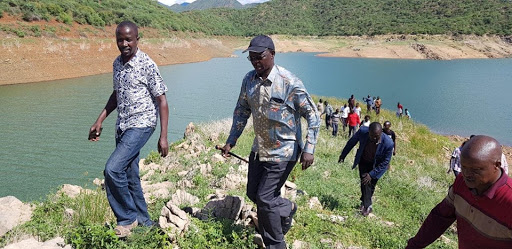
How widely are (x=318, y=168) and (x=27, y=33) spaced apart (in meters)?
29.9

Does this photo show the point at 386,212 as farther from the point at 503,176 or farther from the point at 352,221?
the point at 503,176

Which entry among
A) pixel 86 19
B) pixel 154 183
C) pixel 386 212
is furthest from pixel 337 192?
pixel 86 19

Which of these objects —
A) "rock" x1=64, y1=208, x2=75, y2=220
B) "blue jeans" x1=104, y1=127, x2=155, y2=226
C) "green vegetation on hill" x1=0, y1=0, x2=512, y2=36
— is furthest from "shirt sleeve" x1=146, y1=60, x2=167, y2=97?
"green vegetation on hill" x1=0, y1=0, x2=512, y2=36

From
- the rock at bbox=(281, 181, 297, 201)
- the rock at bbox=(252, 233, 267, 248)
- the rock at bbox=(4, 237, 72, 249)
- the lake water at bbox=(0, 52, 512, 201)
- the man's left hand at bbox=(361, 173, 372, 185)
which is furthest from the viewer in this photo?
the lake water at bbox=(0, 52, 512, 201)

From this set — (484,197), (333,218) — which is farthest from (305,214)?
(484,197)

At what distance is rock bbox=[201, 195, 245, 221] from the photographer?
3.94 m

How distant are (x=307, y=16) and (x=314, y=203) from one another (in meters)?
127

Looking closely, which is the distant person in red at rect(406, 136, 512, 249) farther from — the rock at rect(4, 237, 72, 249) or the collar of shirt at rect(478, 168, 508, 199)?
the rock at rect(4, 237, 72, 249)

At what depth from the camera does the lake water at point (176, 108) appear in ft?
33.1

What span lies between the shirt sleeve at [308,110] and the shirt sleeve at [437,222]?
110cm

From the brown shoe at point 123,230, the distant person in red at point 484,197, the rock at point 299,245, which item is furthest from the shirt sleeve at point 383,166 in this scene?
the brown shoe at point 123,230

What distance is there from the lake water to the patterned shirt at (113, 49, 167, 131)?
5.30 m

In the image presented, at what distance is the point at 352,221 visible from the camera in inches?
181

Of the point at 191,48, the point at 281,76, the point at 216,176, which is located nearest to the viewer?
the point at 281,76
